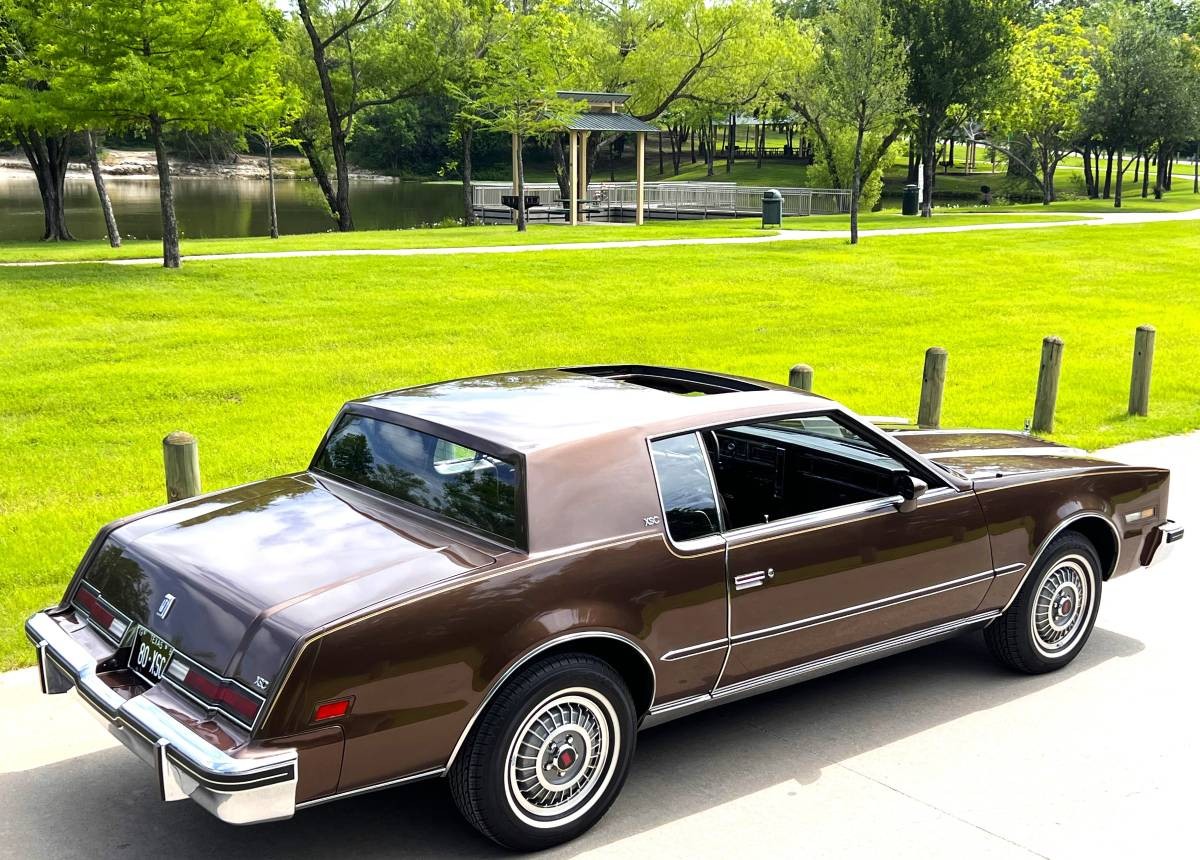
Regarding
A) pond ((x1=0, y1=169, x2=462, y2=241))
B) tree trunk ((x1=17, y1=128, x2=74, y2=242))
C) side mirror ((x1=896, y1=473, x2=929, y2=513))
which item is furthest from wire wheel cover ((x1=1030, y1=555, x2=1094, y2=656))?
pond ((x1=0, y1=169, x2=462, y2=241))

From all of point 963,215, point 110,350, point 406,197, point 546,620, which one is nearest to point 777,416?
point 546,620

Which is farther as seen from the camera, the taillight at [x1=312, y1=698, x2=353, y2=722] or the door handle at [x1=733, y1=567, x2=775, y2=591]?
the door handle at [x1=733, y1=567, x2=775, y2=591]

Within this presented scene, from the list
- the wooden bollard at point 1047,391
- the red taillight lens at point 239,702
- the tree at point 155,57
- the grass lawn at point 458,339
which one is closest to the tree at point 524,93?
the grass lawn at point 458,339

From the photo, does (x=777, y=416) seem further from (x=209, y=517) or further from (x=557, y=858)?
(x=209, y=517)

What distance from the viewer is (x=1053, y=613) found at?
5898 millimetres

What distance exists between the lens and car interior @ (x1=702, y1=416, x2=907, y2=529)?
537cm

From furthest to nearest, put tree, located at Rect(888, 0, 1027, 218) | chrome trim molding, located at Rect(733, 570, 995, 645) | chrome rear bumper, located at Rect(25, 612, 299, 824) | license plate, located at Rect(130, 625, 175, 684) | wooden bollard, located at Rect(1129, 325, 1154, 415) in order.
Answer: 1. tree, located at Rect(888, 0, 1027, 218)
2. wooden bollard, located at Rect(1129, 325, 1154, 415)
3. chrome trim molding, located at Rect(733, 570, 995, 645)
4. license plate, located at Rect(130, 625, 175, 684)
5. chrome rear bumper, located at Rect(25, 612, 299, 824)

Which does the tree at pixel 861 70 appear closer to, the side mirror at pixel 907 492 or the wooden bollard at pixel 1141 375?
the wooden bollard at pixel 1141 375

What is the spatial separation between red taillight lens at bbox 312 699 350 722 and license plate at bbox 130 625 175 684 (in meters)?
0.70

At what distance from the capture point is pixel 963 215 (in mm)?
41688

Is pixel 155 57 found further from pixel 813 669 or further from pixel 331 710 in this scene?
pixel 331 710

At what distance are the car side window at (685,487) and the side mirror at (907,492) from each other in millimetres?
963

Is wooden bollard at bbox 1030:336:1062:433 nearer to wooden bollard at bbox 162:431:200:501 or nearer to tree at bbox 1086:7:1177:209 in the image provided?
wooden bollard at bbox 162:431:200:501

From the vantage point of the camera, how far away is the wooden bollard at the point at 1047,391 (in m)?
11.3
